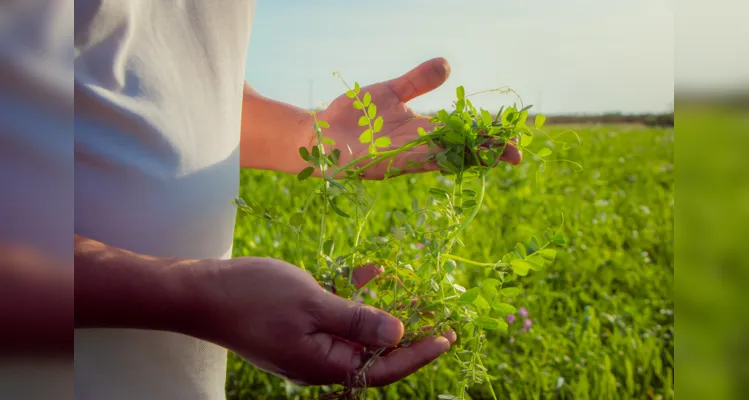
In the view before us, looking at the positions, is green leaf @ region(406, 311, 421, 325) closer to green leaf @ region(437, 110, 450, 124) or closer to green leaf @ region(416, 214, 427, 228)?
green leaf @ region(416, 214, 427, 228)

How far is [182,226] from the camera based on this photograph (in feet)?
3.25

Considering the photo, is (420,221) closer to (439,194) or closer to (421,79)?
(439,194)

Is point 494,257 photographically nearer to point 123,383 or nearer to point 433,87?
point 433,87

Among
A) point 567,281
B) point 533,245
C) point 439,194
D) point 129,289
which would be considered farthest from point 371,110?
point 567,281

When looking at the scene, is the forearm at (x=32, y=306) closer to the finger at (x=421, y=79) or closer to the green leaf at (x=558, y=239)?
the green leaf at (x=558, y=239)

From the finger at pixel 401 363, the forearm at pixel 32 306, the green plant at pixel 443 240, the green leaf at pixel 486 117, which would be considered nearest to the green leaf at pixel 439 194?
the green plant at pixel 443 240

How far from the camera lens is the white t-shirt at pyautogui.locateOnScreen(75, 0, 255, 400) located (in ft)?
3.00

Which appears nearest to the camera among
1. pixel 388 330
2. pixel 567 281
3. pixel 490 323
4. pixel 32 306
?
pixel 32 306

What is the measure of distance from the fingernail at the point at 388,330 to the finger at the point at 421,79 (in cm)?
50

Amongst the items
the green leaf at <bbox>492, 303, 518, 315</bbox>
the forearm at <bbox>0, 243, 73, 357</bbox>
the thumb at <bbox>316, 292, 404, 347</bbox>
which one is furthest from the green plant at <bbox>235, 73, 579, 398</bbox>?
the forearm at <bbox>0, 243, 73, 357</bbox>

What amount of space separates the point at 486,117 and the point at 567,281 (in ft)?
Result: 6.20

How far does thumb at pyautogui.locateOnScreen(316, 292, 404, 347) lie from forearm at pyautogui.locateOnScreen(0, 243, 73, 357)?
1.21ft

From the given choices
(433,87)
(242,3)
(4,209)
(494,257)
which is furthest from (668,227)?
(4,209)

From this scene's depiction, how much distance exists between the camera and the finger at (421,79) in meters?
1.15
